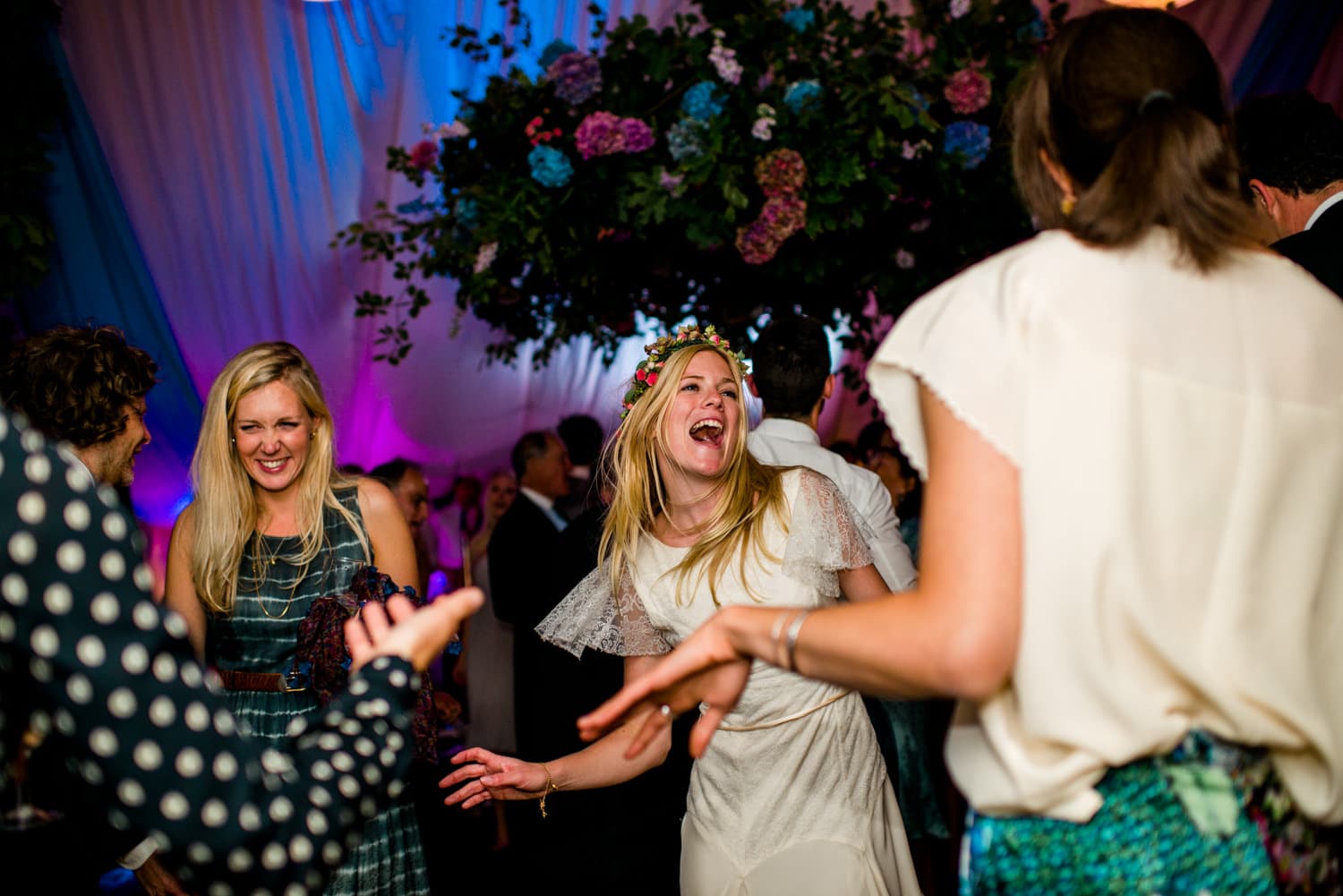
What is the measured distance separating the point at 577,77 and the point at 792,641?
215 centimetres

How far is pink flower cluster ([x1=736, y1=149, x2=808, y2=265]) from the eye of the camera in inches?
107

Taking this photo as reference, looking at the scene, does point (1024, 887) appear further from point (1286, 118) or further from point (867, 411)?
point (867, 411)

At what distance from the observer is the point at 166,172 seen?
13.1ft

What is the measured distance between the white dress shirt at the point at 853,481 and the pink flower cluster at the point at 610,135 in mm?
923

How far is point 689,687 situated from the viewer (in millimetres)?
1169

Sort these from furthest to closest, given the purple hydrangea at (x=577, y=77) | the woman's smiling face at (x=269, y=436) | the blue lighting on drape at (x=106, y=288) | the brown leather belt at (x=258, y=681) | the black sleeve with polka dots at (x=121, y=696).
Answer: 1. the blue lighting on drape at (x=106, y=288)
2. the purple hydrangea at (x=577, y=77)
3. the woman's smiling face at (x=269, y=436)
4. the brown leather belt at (x=258, y=681)
5. the black sleeve with polka dots at (x=121, y=696)

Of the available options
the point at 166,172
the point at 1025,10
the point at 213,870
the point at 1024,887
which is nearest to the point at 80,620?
the point at 213,870

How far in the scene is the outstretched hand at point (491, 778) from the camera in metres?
1.79

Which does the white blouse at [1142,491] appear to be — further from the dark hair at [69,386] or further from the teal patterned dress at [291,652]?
the dark hair at [69,386]

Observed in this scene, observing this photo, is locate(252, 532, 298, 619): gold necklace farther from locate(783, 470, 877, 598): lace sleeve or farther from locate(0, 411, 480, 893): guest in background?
locate(0, 411, 480, 893): guest in background

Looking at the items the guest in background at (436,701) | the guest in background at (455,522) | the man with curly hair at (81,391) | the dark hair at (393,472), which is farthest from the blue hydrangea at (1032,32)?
the guest in background at (455,522)

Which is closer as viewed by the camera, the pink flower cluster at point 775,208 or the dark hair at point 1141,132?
the dark hair at point 1141,132

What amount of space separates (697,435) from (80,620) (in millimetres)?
1566

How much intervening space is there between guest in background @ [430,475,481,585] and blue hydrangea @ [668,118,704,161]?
2723mm
